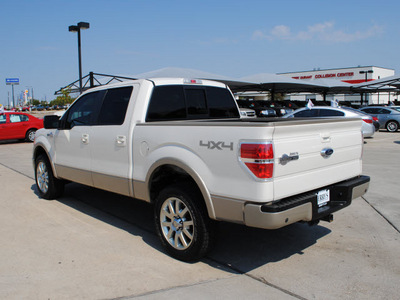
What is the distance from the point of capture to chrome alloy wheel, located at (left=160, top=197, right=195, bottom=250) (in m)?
3.95

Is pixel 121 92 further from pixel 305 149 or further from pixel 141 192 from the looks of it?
pixel 305 149

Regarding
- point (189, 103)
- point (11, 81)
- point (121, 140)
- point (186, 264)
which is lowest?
point (186, 264)

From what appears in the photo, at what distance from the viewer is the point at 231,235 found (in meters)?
4.89

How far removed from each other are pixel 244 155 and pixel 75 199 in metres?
4.36

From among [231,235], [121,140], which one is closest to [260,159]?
[231,235]

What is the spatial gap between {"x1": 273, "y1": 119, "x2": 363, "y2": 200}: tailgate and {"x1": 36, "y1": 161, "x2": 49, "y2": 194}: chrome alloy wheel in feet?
15.0

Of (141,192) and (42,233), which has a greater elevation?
(141,192)

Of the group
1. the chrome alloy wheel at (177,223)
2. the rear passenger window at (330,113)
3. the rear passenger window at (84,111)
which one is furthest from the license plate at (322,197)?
the rear passenger window at (330,113)

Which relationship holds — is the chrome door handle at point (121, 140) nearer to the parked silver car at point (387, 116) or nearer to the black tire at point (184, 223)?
the black tire at point (184, 223)

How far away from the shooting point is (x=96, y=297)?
328 cm

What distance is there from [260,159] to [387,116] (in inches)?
808

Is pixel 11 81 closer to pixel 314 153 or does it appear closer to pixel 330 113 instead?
pixel 330 113

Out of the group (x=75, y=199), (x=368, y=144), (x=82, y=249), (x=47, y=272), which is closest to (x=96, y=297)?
(x=47, y=272)

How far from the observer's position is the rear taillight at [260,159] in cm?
323
